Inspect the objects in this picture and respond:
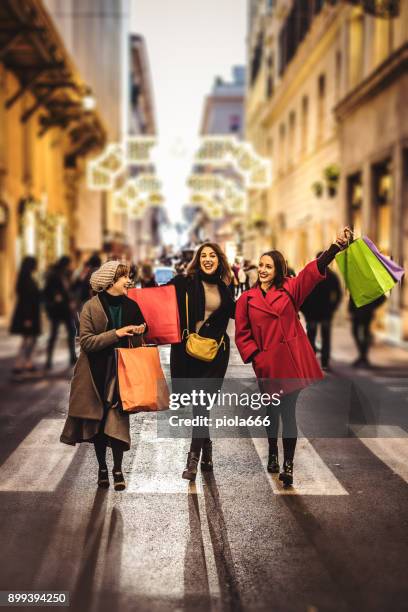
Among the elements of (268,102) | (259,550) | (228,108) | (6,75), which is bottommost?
(259,550)

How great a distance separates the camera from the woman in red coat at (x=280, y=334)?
608cm

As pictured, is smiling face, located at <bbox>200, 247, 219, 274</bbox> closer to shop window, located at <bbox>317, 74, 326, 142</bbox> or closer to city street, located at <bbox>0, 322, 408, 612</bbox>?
city street, located at <bbox>0, 322, 408, 612</bbox>

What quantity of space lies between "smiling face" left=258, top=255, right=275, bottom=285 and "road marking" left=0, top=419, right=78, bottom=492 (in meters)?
2.34

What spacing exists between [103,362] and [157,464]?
1326mm

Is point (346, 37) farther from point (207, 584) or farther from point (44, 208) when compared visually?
point (207, 584)

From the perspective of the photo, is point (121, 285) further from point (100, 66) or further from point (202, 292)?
point (100, 66)

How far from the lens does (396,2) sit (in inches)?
688

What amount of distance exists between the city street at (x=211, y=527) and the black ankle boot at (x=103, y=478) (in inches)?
2.9

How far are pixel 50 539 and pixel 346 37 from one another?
21.4 meters

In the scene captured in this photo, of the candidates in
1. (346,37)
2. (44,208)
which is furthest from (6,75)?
(346,37)

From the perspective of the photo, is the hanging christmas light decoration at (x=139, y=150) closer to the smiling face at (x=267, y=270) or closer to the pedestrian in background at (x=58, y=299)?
the pedestrian in background at (x=58, y=299)

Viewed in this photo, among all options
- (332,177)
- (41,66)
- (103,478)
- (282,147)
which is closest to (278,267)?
(103,478)

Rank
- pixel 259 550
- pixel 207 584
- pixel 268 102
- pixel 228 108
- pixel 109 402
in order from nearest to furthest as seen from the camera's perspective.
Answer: pixel 207 584
pixel 259 550
pixel 109 402
pixel 268 102
pixel 228 108

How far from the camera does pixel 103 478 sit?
240 inches
